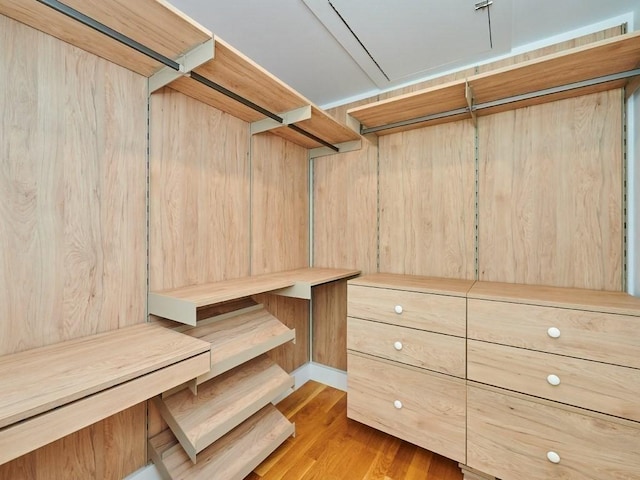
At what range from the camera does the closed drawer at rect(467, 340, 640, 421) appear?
1.17m

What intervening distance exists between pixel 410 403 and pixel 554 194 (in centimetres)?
145

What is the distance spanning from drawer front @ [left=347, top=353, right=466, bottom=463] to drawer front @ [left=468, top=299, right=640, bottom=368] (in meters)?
0.35

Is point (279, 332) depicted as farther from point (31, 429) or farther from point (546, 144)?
point (546, 144)

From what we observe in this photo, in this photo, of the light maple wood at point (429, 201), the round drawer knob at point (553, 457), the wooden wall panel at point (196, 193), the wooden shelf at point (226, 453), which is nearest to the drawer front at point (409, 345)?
the round drawer knob at point (553, 457)

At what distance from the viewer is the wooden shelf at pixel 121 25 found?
0.99 meters

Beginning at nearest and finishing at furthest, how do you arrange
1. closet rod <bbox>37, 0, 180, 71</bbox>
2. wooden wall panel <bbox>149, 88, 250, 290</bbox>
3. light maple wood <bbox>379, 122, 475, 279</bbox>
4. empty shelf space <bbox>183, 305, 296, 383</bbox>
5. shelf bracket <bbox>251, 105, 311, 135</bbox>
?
1. closet rod <bbox>37, 0, 180, 71</bbox>
2. empty shelf space <bbox>183, 305, 296, 383</bbox>
3. wooden wall panel <bbox>149, 88, 250, 290</bbox>
4. shelf bracket <bbox>251, 105, 311, 135</bbox>
5. light maple wood <bbox>379, 122, 475, 279</bbox>

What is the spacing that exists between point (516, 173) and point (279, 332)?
1.72m

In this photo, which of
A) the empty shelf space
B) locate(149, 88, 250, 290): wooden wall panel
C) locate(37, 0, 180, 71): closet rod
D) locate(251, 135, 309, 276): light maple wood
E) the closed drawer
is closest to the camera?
locate(37, 0, 180, 71): closet rod

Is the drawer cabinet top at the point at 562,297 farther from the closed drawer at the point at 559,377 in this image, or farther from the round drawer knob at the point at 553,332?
the closed drawer at the point at 559,377

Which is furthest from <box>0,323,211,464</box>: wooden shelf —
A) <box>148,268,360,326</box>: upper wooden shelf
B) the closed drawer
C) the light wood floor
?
the closed drawer

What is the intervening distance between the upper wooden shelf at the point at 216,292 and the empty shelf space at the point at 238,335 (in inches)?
7.1

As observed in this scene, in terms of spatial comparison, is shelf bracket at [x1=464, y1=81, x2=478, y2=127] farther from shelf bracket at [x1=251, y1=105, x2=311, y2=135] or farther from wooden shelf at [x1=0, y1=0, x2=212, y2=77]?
wooden shelf at [x1=0, y1=0, x2=212, y2=77]

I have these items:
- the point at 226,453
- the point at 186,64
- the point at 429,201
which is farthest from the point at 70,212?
the point at 429,201

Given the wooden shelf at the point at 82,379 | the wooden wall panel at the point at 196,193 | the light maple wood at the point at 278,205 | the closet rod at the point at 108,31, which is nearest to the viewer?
the wooden shelf at the point at 82,379
